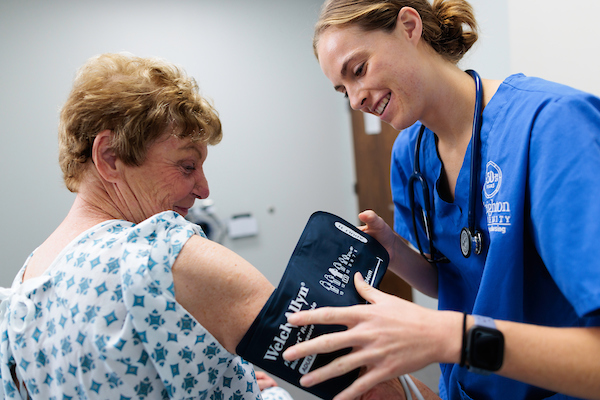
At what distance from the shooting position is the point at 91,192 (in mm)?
906

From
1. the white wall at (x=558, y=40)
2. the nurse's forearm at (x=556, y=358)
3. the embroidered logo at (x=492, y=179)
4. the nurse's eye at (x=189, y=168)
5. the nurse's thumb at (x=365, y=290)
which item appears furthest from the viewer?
the white wall at (x=558, y=40)

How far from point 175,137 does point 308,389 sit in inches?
25.3

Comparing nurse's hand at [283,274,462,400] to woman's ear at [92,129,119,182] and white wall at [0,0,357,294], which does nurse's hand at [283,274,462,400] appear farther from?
Result: white wall at [0,0,357,294]

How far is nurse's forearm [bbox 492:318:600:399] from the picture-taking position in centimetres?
60

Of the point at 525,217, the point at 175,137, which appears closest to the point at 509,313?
the point at 525,217

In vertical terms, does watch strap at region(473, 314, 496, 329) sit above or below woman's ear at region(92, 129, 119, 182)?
below

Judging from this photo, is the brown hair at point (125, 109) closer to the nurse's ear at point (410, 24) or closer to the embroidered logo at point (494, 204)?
the nurse's ear at point (410, 24)

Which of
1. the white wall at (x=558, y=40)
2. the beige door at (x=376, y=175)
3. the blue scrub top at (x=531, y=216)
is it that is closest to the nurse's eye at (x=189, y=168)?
the blue scrub top at (x=531, y=216)

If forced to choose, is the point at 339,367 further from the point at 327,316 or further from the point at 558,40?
the point at 558,40

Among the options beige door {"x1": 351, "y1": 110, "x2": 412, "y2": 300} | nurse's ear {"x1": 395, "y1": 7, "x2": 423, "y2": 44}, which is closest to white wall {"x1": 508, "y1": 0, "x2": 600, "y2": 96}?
nurse's ear {"x1": 395, "y1": 7, "x2": 423, "y2": 44}

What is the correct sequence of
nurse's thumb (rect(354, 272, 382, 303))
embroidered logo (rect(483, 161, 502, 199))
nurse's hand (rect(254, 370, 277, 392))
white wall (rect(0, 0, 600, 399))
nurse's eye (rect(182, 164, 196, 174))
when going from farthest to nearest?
1. white wall (rect(0, 0, 600, 399))
2. nurse's hand (rect(254, 370, 277, 392))
3. nurse's eye (rect(182, 164, 196, 174))
4. embroidered logo (rect(483, 161, 502, 199))
5. nurse's thumb (rect(354, 272, 382, 303))

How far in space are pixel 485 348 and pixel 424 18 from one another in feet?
2.94

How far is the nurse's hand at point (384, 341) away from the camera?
1.99 ft

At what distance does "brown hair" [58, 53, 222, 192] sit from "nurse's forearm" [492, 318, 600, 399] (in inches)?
32.2
